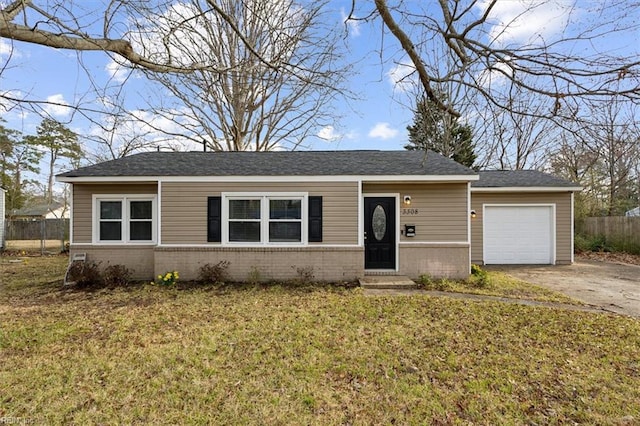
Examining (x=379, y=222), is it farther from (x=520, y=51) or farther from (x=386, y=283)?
(x=520, y=51)

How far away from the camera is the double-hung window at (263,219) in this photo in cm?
791

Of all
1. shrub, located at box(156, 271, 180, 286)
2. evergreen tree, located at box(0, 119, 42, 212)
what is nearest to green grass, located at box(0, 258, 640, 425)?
shrub, located at box(156, 271, 180, 286)

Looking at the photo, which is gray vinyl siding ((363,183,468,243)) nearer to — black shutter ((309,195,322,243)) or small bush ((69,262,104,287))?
black shutter ((309,195,322,243))

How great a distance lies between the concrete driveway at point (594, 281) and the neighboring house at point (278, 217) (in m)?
2.30

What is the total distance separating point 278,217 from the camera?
7.93m

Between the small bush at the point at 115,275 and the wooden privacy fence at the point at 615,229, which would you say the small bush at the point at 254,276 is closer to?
the small bush at the point at 115,275

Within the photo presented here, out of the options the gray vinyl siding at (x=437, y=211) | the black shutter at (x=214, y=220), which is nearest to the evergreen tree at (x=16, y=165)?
the black shutter at (x=214, y=220)

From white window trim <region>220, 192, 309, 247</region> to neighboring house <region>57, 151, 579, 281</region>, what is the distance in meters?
0.02

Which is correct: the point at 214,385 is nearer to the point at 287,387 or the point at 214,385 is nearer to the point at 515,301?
the point at 287,387

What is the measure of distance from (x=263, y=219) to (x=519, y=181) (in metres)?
8.86

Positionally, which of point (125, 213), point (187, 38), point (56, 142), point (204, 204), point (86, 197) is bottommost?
point (125, 213)

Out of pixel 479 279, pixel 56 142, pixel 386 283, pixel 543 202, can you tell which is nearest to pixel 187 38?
pixel 386 283

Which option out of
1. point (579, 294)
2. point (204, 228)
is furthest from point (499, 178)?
point (204, 228)

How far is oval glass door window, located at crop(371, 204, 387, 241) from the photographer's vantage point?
8445 millimetres
